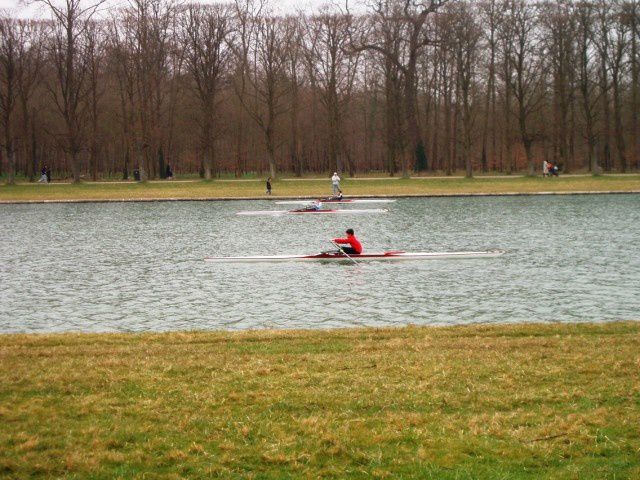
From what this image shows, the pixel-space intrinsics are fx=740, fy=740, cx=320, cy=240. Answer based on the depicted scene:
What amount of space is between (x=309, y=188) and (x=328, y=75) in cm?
1683

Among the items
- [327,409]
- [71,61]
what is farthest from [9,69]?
[327,409]

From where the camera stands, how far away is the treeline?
65062mm

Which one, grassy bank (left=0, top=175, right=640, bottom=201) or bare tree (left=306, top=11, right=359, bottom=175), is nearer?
grassy bank (left=0, top=175, right=640, bottom=201)

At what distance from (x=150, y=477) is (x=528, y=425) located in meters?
3.47

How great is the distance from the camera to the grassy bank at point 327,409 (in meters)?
6.19

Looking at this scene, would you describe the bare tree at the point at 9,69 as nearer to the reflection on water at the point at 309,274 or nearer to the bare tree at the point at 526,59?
the reflection on water at the point at 309,274

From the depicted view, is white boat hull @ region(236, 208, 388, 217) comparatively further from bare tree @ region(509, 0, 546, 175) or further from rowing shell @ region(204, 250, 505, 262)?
bare tree @ region(509, 0, 546, 175)

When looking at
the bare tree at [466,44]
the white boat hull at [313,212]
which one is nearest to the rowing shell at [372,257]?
the white boat hull at [313,212]

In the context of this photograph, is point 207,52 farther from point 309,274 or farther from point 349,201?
point 309,274

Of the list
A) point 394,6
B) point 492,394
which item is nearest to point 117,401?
point 492,394

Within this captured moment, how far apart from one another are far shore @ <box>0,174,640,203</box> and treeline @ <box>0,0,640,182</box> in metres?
3.97

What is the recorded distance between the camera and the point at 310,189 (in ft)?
185

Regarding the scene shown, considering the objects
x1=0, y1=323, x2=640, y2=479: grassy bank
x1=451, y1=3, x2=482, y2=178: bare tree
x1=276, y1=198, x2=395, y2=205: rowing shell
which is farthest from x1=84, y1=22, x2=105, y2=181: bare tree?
x1=0, y1=323, x2=640, y2=479: grassy bank

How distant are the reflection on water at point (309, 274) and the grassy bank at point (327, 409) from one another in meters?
4.11
